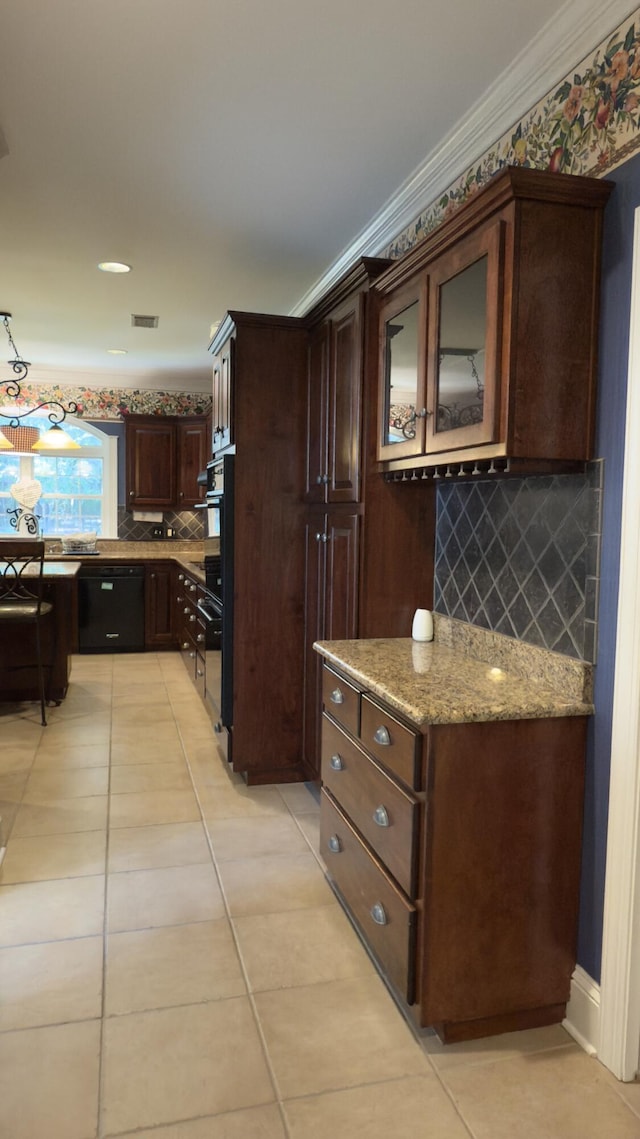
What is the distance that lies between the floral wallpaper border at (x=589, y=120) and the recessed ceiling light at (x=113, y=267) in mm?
2177

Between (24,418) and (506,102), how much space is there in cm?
565

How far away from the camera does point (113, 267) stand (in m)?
3.82

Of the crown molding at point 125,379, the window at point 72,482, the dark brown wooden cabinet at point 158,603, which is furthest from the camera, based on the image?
the window at point 72,482

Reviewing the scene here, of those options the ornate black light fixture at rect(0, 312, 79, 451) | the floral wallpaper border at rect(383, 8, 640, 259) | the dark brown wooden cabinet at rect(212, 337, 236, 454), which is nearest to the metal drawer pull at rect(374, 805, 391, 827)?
the floral wallpaper border at rect(383, 8, 640, 259)

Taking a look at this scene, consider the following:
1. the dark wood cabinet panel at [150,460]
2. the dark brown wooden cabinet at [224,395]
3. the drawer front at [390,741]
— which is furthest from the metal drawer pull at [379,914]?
the dark wood cabinet panel at [150,460]

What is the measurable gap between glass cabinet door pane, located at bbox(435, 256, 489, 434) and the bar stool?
2864mm

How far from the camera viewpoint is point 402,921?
182cm

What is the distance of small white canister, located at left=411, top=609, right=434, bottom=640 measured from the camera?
8.61 feet

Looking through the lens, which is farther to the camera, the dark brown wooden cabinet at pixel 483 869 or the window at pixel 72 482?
the window at pixel 72 482

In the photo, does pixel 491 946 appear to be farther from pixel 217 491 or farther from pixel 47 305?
pixel 47 305

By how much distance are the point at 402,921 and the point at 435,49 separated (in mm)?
2289

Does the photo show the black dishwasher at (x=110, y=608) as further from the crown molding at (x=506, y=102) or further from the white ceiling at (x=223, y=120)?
the crown molding at (x=506, y=102)

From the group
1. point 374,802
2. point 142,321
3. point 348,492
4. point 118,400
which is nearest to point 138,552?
point 118,400

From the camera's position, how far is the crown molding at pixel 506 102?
1.77 meters
